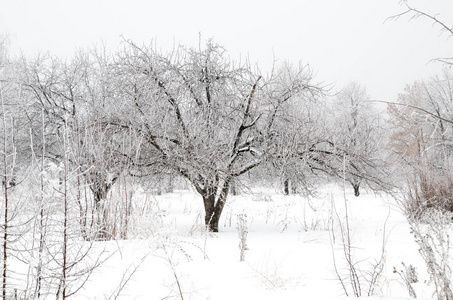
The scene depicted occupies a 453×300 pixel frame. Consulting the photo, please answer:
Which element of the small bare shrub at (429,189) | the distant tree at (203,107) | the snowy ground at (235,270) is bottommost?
the snowy ground at (235,270)

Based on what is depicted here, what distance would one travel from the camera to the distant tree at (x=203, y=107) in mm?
5738

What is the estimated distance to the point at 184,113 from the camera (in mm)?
6602

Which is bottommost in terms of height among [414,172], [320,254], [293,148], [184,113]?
[320,254]

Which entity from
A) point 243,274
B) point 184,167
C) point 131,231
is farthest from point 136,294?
point 184,167

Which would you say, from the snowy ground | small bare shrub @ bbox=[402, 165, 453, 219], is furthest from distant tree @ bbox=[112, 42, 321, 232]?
small bare shrub @ bbox=[402, 165, 453, 219]

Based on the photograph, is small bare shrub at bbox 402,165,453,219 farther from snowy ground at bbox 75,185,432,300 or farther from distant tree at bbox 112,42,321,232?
distant tree at bbox 112,42,321,232

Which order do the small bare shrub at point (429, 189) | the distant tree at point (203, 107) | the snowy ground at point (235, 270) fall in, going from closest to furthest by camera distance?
the snowy ground at point (235, 270)
the distant tree at point (203, 107)
the small bare shrub at point (429, 189)

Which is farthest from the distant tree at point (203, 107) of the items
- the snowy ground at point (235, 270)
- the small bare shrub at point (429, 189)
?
the small bare shrub at point (429, 189)

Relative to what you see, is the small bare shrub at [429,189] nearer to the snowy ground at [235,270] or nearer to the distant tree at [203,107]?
the snowy ground at [235,270]

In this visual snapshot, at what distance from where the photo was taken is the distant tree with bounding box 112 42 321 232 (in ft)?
18.8

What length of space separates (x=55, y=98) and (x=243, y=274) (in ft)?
38.5

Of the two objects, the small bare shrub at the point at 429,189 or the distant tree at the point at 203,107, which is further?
the small bare shrub at the point at 429,189

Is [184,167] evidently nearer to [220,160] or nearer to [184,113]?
[220,160]

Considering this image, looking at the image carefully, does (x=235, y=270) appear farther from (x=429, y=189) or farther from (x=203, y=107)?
(x=429, y=189)
